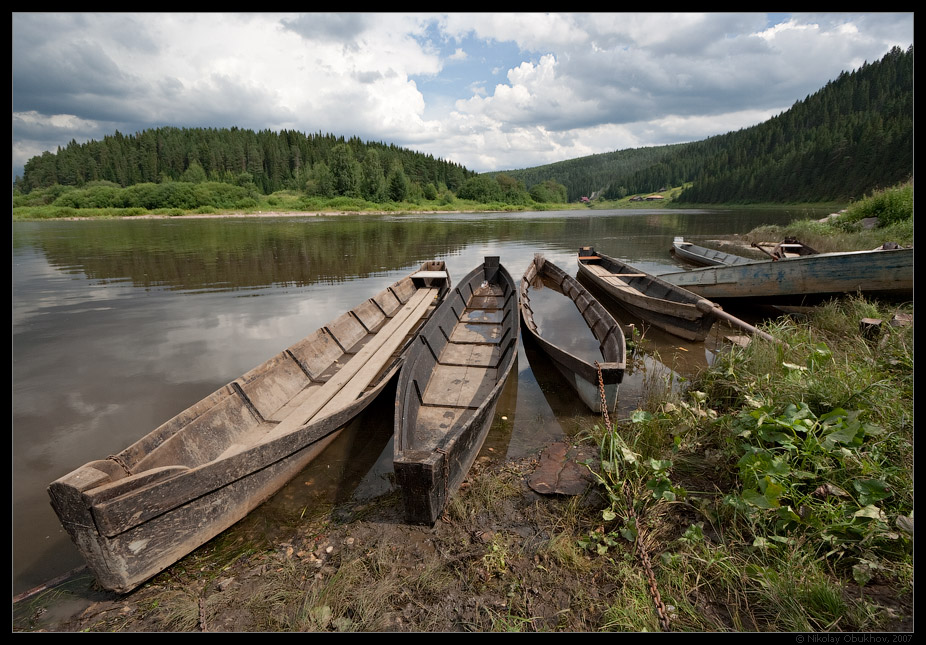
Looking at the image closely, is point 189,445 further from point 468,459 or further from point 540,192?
point 540,192

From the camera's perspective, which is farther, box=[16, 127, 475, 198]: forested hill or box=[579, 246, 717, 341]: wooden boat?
box=[16, 127, 475, 198]: forested hill

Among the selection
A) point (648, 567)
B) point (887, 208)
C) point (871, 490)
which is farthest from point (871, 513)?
point (887, 208)

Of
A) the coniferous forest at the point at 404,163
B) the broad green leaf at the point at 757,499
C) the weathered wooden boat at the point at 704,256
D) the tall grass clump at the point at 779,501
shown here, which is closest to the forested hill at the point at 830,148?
the coniferous forest at the point at 404,163

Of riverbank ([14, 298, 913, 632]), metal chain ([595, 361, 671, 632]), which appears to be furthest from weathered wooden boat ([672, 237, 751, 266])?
metal chain ([595, 361, 671, 632])

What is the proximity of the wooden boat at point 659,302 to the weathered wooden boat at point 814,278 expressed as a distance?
1.36m

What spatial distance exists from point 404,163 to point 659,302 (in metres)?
116

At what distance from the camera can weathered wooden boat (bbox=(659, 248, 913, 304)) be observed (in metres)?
7.70

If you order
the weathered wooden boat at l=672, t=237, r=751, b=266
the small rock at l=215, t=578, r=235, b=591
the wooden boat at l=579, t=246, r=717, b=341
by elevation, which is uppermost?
the weathered wooden boat at l=672, t=237, r=751, b=266

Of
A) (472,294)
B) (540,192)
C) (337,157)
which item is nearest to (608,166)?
(540,192)

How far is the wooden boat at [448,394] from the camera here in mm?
3467

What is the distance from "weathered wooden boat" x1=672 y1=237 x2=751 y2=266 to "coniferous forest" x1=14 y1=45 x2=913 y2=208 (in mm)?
67806

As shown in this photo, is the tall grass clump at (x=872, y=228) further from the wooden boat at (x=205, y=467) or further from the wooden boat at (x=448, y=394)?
the wooden boat at (x=205, y=467)

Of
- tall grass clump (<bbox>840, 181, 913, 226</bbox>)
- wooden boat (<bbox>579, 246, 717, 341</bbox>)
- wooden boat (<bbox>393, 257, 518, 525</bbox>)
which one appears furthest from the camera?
tall grass clump (<bbox>840, 181, 913, 226</bbox>)

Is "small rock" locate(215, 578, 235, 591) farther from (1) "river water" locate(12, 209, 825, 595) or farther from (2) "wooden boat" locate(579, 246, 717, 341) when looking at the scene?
(2) "wooden boat" locate(579, 246, 717, 341)
